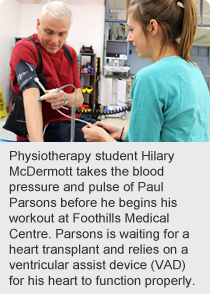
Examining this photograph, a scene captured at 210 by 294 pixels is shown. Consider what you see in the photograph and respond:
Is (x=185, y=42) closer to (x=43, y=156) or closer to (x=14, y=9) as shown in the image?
(x=43, y=156)

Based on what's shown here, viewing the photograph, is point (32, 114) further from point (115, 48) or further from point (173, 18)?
point (115, 48)

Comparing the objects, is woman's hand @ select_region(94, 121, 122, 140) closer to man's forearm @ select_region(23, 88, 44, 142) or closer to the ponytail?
man's forearm @ select_region(23, 88, 44, 142)

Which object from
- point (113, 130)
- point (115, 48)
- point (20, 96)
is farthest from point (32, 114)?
point (115, 48)

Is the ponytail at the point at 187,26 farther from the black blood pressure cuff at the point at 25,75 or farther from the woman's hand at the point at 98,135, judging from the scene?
the black blood pressure cuff at the point at 25,75

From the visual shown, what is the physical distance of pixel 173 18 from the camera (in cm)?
85

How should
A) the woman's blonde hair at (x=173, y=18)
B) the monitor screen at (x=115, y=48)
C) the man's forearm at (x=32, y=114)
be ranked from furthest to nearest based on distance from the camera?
the monitor screen at (x=115, y=48) < the man's forearm at (x=32, y=114) < the woman's blonde hair at (x=173, y=18)

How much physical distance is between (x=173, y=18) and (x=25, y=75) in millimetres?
621

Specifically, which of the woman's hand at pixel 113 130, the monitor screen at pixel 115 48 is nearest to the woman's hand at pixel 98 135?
the woman's hand at pixel 113 130

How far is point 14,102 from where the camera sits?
125 centimetres

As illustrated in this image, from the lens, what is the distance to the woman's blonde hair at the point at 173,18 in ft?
2.74

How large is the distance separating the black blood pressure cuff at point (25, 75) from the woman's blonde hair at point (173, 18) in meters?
0.49

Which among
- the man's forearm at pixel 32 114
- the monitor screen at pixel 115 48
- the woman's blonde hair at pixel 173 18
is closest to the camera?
the woman's blonde hair at pixel 173 18

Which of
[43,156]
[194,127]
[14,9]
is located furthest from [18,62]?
[14,9]

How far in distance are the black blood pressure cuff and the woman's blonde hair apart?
0.49 meters
